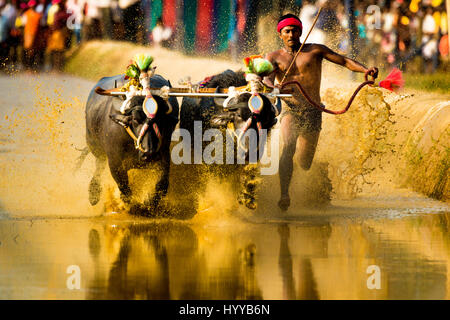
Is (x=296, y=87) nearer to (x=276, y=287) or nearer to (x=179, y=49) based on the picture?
(x=276, y=287)

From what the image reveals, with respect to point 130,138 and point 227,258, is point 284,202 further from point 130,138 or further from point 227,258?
point 227,258

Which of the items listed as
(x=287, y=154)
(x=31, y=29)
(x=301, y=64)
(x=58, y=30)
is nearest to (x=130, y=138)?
(x=287, y=154)

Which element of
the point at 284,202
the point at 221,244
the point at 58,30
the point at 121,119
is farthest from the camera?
the point at 58,30

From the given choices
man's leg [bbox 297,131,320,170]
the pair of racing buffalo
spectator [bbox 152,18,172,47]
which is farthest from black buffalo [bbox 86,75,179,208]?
spectator [bbox 152,18,172,47]

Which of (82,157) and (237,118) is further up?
(237,118)

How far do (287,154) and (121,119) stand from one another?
2.13 meters

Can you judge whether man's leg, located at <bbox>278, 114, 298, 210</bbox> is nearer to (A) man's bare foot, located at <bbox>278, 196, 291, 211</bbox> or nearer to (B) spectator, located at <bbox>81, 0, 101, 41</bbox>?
(A) man's bare foot, located at <bbox>278, 196, 291, 211</bbox>

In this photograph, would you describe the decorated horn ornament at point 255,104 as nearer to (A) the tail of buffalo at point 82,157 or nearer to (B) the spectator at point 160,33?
(A) the tail of buffalo at point 82,157

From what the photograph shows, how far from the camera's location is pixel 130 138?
34.7 feet

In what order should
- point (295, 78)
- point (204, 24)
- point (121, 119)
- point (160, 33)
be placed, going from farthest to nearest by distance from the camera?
point (160, 33) < point (204, 24) < point (295, 78) < point (121, 119)

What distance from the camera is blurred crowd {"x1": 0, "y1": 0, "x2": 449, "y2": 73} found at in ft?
59.5

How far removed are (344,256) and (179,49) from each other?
13.4m

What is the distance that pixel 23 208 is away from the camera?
473 inches
